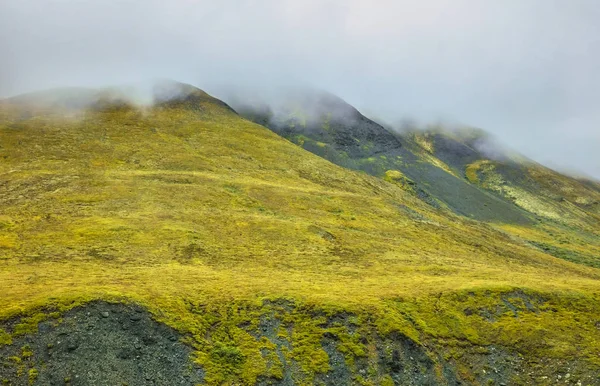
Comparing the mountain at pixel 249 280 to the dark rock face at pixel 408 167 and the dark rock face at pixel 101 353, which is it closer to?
the dark rock face at pixel 101 353

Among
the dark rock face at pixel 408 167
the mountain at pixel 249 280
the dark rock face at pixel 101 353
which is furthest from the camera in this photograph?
the dark rock face at pixel 408 167

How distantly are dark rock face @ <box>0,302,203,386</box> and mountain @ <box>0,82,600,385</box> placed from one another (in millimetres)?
108

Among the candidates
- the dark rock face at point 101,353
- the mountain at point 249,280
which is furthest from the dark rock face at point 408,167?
the dark rock face at point 101,353

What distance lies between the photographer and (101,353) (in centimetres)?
2911

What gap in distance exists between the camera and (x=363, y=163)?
171250mm

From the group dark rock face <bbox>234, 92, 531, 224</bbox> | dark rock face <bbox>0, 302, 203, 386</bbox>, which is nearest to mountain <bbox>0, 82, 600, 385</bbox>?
dark rock face <bbox>0, 302, 203, 386</bbox>

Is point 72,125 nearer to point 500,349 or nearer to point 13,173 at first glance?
point 13,173

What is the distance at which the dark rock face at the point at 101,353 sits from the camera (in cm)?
2670

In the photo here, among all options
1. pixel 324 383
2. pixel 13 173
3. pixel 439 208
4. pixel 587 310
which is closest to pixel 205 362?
pixel 324 383

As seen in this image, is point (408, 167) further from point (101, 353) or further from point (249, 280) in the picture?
point (101, 353)

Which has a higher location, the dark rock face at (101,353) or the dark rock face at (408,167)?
the dark rock face at (408,167)

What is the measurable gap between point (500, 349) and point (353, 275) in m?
21.3

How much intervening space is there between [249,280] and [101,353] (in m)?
19.1

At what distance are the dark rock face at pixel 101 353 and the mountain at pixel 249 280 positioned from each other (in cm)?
11
